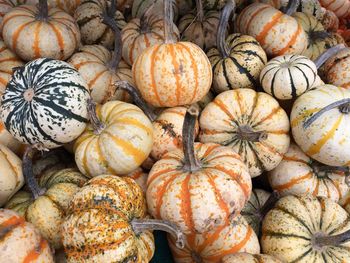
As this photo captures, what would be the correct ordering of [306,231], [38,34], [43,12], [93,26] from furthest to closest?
[93,26], [43,12], [38,34], [306,231]

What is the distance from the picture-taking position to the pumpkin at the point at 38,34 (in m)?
2.59

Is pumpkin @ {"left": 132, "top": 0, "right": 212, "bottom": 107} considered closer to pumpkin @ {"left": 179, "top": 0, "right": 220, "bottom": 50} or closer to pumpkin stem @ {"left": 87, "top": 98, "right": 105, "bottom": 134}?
pumpkin stem @ {"left": 87, "top": 98, "right": 105, "bottom": 134}

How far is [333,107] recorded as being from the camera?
7.59 feet

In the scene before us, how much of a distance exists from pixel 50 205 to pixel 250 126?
120 cm

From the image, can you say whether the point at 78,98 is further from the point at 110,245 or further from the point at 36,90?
the point at 110,245

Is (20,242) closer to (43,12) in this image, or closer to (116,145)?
(116,145)

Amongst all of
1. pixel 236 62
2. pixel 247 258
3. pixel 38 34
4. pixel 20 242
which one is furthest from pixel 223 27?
pixel 20 242

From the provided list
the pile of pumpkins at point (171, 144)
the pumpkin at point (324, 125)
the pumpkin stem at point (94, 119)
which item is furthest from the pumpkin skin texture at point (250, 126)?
the pumpkin stem at point (94, 119)

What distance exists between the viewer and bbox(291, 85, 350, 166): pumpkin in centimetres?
231

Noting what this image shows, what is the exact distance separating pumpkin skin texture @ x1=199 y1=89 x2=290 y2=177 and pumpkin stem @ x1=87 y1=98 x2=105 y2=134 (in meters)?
0.65

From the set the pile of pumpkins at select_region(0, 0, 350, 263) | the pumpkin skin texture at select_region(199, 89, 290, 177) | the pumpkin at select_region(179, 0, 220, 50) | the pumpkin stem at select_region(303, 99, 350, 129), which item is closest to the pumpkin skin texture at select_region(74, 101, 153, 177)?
the pile of pumpkins at select_region(0, 0, 350, 263)

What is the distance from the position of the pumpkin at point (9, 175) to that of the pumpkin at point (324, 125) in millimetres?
1563

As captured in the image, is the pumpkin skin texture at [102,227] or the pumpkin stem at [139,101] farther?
the pumpkin stem at [139,101]

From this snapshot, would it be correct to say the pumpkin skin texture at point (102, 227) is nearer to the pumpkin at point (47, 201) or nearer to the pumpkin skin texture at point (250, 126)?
the pumpkin at point (47, 201)
